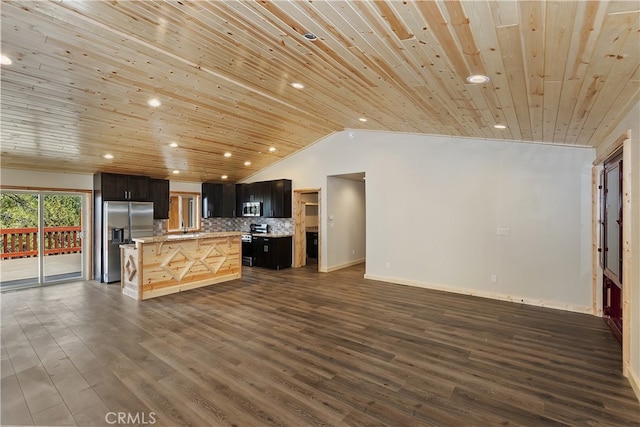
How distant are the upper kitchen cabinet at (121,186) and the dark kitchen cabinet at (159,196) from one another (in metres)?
0.16

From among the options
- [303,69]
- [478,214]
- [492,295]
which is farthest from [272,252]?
[303,69]

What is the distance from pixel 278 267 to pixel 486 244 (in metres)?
4.78

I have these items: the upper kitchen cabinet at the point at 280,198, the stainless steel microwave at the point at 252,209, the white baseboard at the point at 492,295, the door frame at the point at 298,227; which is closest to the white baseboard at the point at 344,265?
the door frame at the point at 298,227

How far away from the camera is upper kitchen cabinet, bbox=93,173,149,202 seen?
21.9 ft

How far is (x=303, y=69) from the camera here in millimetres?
3303

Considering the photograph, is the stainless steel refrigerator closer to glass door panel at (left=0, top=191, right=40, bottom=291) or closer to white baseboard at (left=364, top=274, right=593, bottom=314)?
glass door panel at (left=0, top=191, right=40, bottom=291)

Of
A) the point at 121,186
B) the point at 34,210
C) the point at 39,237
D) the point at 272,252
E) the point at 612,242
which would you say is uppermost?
the point at 121,186

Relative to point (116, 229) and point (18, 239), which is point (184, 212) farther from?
point (18, 239)

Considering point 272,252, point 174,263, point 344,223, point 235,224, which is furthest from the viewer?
point 235,224

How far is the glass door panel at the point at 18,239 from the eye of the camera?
613 centimetres

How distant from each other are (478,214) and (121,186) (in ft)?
24.4

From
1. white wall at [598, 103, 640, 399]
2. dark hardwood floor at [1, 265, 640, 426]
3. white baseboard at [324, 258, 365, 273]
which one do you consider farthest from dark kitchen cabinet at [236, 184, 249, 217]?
white wall at [598, 103, 640, 399]

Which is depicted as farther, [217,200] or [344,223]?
[217,200]

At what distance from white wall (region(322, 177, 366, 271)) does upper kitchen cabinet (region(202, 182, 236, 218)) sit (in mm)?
3220
